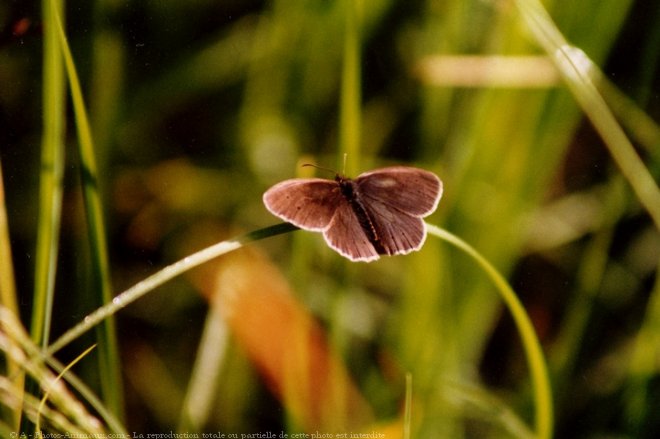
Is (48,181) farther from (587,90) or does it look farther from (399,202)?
(587,90)

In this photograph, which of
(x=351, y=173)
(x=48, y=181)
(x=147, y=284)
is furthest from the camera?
(x=351, y=173)

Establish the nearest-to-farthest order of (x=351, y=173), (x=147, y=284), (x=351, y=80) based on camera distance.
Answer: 1. (x=147, y=284)
2. (x=351, y=80)
3. (x=351, y=173)

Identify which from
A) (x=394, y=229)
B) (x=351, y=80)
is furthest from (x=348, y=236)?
(x=351, y=80)

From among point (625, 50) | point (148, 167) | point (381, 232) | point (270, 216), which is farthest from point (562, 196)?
point (148, 167)

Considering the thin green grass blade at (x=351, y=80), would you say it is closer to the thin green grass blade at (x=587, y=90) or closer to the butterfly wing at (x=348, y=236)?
the butterfly wing at (x=348, y=236)

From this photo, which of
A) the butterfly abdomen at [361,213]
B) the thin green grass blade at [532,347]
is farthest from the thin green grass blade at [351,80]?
the thin green grass blade at [532,347]

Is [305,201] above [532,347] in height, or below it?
above
